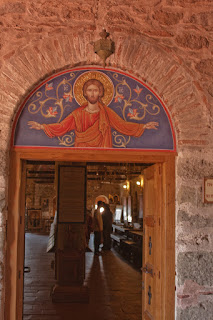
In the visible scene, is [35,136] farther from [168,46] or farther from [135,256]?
[135,256]

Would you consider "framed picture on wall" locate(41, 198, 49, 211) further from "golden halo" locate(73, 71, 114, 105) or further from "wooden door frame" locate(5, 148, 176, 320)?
"golden halo" locate(73, 71, 114, 105)

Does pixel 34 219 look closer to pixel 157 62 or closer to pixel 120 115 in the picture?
pixel 120 115

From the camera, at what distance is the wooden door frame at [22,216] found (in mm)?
3676

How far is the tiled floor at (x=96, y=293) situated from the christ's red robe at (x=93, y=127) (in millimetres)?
2968

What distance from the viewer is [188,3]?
393cm

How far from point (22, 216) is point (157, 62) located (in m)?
2.07

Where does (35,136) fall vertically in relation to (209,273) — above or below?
above

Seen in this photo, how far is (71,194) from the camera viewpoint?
6512 millimetres

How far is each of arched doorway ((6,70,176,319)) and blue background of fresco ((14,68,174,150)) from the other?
0.02m

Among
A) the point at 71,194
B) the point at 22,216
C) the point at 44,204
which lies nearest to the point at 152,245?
the point at 22,216

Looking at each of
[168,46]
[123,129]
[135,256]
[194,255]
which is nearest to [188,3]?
[168,46]

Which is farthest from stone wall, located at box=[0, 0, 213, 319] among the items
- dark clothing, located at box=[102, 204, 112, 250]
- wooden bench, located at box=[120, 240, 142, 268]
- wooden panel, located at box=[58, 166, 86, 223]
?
dark clothing, located at box=[102, 204, 112, 250]

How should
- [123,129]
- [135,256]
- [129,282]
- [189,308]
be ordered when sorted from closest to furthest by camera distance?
[189,308] → [123,129] → [129,282] → [135,256]

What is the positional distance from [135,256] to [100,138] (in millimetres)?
6651
